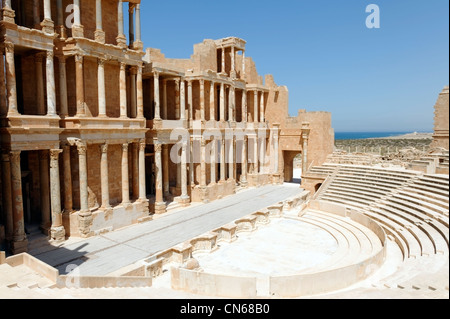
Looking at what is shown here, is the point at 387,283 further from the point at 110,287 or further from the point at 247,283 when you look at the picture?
the point at 110,287

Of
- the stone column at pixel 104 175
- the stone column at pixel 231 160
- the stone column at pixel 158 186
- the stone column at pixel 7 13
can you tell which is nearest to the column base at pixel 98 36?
the stone column at pixel 7 13

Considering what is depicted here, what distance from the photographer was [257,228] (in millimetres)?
17453

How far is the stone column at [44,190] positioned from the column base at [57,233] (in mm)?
585

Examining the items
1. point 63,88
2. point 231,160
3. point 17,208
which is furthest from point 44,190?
point 231,160

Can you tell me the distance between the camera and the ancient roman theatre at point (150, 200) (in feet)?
32.8

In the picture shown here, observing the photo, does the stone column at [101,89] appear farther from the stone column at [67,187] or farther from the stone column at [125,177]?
the stone column at [67,187]

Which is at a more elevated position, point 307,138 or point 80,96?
point 80,96

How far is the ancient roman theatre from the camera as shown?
9992mm

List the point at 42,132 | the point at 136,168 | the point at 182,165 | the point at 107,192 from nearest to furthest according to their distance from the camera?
the point at 42,132
the point at 107,192
the point at 136,168
the point at 182,165

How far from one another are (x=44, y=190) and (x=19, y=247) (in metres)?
2.90

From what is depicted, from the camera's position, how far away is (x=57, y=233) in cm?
1446

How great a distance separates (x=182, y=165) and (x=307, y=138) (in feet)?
39.4
